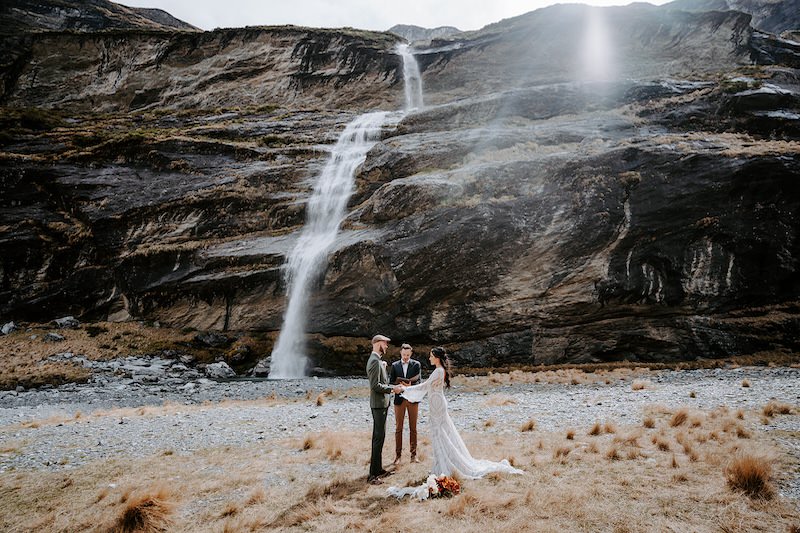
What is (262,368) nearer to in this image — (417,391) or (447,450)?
(417,391)

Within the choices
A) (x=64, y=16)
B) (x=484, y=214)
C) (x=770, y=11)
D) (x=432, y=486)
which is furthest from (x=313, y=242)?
(x=770, y=11)

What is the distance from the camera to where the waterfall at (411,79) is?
55.4 metres

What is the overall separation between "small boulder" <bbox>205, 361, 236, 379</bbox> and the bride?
22034 millimetres

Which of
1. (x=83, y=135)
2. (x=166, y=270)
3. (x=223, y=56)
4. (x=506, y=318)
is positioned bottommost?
(x=506, y=318)

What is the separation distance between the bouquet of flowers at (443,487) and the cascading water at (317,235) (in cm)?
2129

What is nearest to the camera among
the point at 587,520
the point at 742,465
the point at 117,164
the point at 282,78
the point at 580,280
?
the point at 587,520

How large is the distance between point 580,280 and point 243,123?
36.9 meters

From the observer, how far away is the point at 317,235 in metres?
30.7

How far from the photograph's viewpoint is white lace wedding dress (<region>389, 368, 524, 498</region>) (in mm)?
A: 7336

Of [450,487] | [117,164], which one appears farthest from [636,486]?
[117,164]

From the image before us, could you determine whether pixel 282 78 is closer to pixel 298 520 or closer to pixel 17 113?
pixel 17 113

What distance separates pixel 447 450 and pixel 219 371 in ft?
74.4

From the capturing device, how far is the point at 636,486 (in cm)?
643

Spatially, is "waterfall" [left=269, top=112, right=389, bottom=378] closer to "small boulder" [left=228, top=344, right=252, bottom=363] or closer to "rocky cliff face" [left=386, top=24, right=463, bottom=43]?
"small boulder" [left=228, top=344, right=252, bottom=363]
